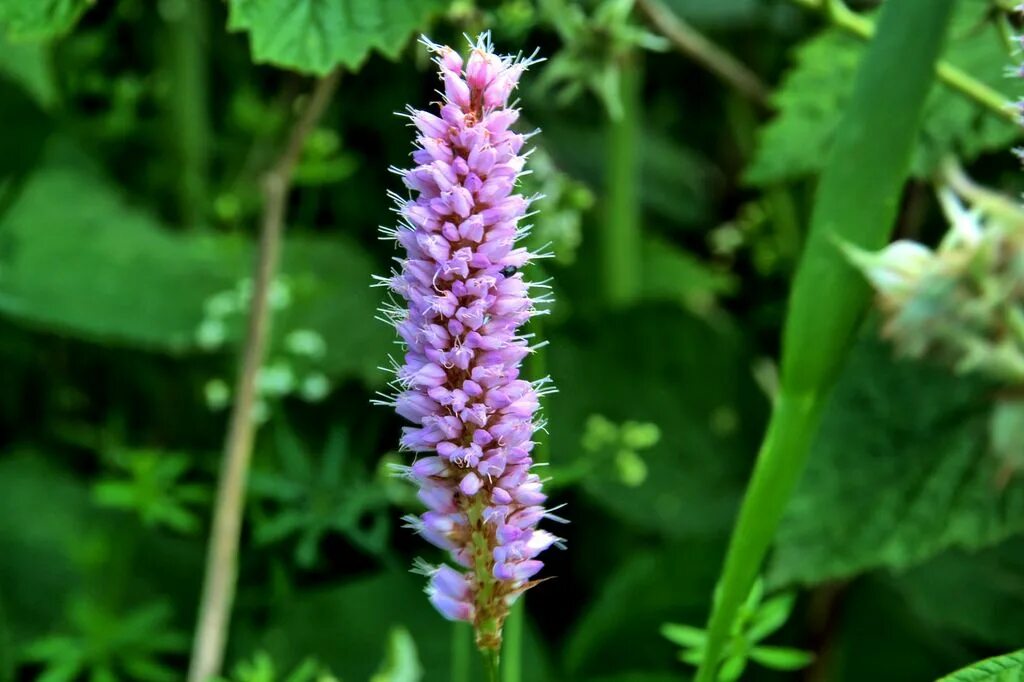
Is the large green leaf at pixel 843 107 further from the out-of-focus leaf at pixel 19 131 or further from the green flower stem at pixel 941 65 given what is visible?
the out-of-focus leaf at pixel 19 131

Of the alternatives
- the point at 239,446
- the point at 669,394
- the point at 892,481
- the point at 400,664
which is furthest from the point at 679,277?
the point at 400,664

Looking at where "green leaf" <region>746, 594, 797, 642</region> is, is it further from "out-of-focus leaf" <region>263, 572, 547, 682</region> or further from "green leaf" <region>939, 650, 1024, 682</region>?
"out-of-focus leaf" <region>263, 572, 547, 682</region>

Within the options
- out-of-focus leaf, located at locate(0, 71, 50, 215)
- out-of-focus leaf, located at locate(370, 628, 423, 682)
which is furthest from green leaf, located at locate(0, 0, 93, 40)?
out-of-focus leaf, located at locate(370, 628, 423, 682)

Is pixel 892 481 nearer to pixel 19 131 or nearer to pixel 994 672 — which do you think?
pixel 994 672

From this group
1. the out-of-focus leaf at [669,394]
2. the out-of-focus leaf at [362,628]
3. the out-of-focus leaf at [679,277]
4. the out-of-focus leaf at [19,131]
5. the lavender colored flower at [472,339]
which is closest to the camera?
the lavender colored flower at [472,339]

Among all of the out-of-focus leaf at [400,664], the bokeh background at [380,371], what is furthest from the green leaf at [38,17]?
the out-of-focus leaf at [400,664]

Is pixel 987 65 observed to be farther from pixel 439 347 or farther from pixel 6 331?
pixel 6 331

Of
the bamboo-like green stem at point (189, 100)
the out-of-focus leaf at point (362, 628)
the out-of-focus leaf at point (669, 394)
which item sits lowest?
the out-of-focus leaf at point (362, 628)
